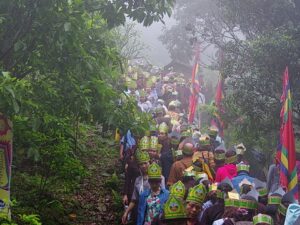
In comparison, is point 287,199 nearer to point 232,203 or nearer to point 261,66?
point 232,203

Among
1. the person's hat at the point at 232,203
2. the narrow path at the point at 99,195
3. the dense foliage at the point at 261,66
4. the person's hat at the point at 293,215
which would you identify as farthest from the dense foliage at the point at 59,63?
the dense foliage at the point at 261,66

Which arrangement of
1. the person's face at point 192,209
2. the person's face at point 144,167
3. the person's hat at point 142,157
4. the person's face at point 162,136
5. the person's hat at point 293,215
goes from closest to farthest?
the person's hat at point 293,215, the person's face at point 192,209, the person's face at point 144,167, the person's hat at point 142,157, the person's face at point 162,136

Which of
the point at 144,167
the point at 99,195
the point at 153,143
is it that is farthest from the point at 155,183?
the point at 99,195

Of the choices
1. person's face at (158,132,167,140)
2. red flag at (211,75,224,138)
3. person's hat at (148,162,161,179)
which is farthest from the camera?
red flag at (211,75,224,138)

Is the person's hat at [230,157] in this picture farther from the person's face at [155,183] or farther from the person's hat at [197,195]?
the person's hat at [197,195]

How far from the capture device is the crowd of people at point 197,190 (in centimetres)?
528

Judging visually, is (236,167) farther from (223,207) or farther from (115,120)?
(115,120)

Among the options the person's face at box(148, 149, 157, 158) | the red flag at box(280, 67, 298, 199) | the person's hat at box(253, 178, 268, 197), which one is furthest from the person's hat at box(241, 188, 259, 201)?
the person's face at box(148, 149, 157, 158)

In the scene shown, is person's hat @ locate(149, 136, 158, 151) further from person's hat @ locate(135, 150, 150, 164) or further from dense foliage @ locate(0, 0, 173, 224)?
dense foliage @ locate(0, 0, 173, 224)

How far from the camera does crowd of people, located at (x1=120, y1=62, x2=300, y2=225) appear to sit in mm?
5277

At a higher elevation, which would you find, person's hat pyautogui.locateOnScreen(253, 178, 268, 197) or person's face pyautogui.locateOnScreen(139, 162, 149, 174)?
person's face pyautogui.locateOnScreen(139, 162, 149, 174)

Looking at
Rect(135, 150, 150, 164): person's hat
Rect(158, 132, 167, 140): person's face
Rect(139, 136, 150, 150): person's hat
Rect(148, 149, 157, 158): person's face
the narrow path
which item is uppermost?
Rect(158, 132, 167, 140): person's face

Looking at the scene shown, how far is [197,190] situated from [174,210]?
564mm

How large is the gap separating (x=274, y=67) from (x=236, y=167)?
362cm
